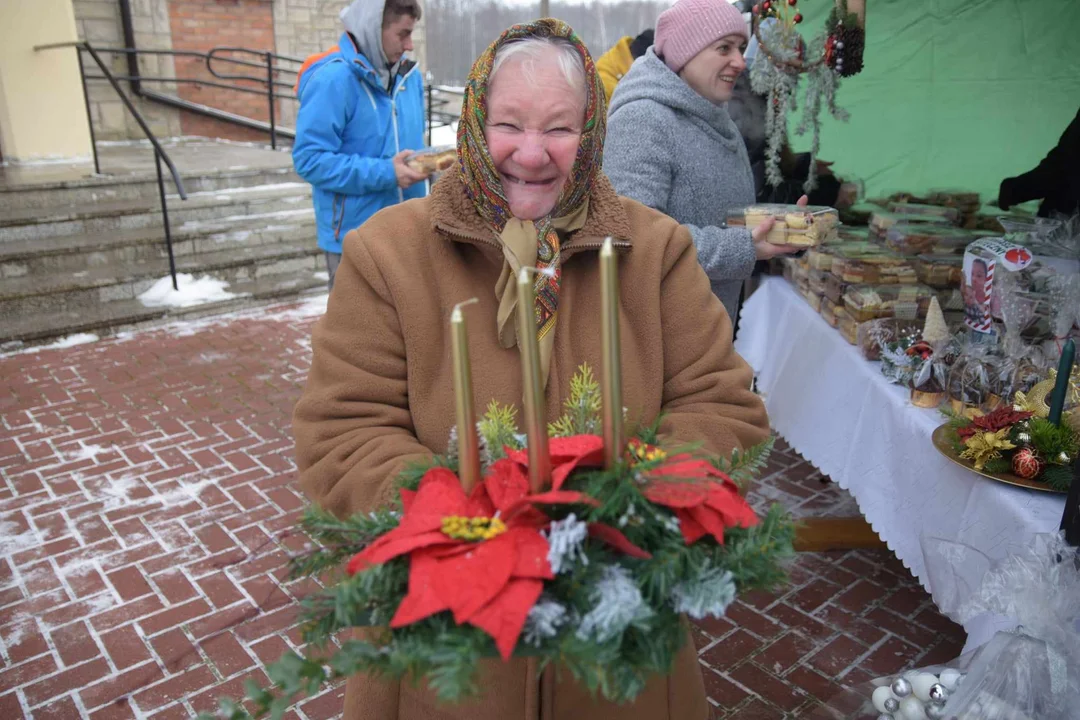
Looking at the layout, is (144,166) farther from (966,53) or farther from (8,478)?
(966,53)

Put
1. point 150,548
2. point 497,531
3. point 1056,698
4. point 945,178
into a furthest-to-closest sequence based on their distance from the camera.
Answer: point 945,178, point 150,548, point 1056,698, point 497,531

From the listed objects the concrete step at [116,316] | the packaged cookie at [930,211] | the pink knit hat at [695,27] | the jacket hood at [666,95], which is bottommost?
the concrete step at [116,316]

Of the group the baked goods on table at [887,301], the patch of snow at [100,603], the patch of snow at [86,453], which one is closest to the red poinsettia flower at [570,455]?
the baked goods on table at [887,301]

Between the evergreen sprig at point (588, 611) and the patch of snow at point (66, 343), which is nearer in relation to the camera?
the evergreen sprig at point (588, 611)

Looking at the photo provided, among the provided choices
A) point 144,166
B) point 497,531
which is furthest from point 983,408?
point 144,166

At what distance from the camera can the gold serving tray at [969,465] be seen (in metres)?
2.08

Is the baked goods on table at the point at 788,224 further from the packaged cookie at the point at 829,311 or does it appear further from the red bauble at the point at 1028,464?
the red bauble at the point at 1028,464

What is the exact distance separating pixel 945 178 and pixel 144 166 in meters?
8.49

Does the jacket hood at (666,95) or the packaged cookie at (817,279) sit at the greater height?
the jacket hood at (666,95)

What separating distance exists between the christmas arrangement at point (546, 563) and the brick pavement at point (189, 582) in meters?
1.46

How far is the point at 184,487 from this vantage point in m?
4.19

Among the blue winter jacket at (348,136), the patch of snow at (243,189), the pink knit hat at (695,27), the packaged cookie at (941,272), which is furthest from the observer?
the patch of snow at (243,189)

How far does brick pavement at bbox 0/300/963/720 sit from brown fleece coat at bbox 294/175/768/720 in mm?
962

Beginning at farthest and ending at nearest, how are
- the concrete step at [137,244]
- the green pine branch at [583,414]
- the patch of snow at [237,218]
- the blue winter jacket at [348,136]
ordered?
the patch of snow at [237,218]
the concrete step at [137,244]
the blue winter jacket at [348,136]
the green pine branch at [583,414]
